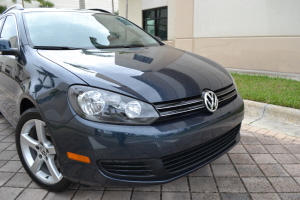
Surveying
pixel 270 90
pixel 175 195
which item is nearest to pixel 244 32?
pixel 270 90

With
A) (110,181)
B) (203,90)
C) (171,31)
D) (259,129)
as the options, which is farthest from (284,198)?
(171,31)

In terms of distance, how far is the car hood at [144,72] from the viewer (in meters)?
1.91

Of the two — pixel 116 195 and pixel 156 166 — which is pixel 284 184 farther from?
pixel 116 195

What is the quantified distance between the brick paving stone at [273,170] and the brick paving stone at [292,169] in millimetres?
41

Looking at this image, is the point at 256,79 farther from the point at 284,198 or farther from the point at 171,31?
the point at 171,31

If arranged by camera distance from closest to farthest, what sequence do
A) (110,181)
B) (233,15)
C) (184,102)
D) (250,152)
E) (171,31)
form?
(110,181)
(184,102)
(250,152)
(233,15)
(171,31)

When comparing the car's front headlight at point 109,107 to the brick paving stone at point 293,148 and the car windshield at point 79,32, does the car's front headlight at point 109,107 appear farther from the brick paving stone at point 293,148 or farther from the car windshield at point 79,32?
the brick paving stone at point 293,148

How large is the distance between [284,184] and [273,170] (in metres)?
0.25

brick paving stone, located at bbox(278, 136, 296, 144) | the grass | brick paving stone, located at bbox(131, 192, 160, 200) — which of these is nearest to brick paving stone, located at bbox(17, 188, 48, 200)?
brick paving stone, located at bbox(131, 192, 160, 200)

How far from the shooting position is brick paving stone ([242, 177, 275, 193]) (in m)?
2.32

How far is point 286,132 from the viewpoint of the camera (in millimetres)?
3600

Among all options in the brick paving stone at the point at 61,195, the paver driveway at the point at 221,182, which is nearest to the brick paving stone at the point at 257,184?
the paver driveway at the point at 221,182

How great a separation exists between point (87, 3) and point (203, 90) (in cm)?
3819

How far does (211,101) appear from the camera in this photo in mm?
2105
